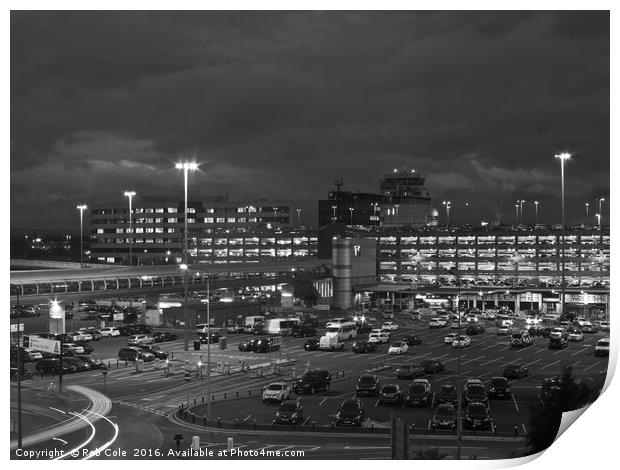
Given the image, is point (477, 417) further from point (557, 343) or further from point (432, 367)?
point (557, 343)

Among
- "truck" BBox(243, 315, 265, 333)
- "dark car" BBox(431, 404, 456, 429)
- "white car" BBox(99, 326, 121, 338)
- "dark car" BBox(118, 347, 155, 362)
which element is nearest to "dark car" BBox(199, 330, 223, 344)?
"truck" BBox(243, 315, 265, 333)

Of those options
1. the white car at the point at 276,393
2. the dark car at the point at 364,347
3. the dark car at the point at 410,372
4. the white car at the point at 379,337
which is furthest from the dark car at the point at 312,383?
the white car at the point at 379,337

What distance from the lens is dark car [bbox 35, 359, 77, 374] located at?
16.5 m

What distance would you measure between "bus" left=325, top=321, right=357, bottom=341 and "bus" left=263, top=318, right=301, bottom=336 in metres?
1.60

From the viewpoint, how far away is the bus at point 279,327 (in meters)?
24.5

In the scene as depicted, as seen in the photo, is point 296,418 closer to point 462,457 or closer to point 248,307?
point 462,457

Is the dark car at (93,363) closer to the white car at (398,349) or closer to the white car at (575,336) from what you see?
the white car at (398,349)

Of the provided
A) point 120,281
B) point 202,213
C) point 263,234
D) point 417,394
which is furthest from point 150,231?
point 417,394

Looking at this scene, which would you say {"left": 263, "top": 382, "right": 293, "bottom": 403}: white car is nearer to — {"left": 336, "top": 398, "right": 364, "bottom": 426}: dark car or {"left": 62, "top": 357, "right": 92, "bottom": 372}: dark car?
{"left": 336, "top": 398, "right": 364, "bottom": 426}: dark car

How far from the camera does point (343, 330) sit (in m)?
23.4

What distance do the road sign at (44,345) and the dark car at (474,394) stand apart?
30.0ft

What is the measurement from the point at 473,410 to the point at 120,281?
15542mm

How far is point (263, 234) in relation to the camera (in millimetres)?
47094

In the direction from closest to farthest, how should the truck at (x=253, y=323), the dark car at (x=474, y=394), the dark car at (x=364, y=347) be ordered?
1. the dark car at (x=474, y=394)
2. the dark car at (x=364, y=347)
3. the truck at (x=253, y=323)
